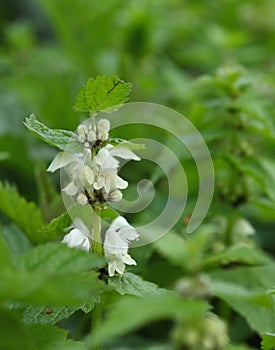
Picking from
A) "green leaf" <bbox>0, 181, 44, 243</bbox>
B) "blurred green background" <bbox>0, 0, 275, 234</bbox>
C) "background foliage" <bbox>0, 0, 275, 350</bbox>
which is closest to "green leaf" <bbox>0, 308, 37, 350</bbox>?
"background foliage" <bbox>0, 0, 275, 350</bbox>

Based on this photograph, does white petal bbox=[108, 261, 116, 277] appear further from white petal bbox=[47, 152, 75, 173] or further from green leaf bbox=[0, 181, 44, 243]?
green leaf bbox=[0, 181, 44, 243]

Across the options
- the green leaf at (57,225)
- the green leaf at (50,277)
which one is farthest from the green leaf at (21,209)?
the green leaf at (50,277)

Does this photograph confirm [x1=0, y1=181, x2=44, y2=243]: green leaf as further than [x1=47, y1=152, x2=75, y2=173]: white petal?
Yes

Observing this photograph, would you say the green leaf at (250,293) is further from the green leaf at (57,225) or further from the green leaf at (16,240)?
the green leaf at (16,240)

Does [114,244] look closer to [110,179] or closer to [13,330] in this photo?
[110,179]

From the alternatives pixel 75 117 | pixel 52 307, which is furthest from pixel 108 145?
pixel 75 117

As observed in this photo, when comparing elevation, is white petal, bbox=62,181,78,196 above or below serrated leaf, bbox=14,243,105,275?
above
